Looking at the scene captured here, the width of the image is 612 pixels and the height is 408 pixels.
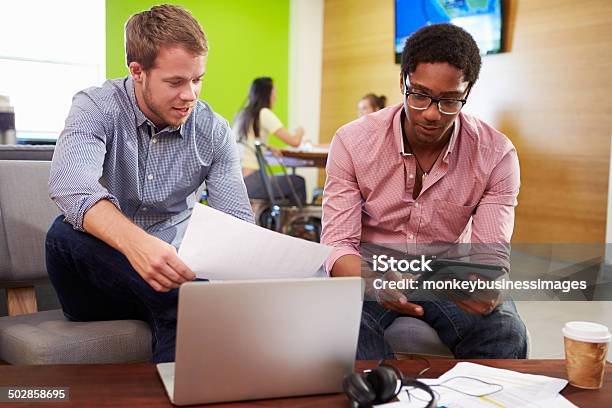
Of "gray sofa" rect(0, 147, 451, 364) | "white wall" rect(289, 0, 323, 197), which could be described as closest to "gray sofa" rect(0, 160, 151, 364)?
"gray sofa" rect(0, 147, 451, 364)

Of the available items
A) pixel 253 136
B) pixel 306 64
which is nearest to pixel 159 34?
pixel 253 136

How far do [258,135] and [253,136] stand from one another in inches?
2.2

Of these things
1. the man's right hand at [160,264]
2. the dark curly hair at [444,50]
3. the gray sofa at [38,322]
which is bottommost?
the gray sofa at [38,322]

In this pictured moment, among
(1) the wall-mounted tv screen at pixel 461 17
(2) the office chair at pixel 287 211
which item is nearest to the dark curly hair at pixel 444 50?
(2) the office chair at pixel 287 211

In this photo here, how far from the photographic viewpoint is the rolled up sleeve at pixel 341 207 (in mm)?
1832

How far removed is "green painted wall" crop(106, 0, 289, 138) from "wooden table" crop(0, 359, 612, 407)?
5793mm

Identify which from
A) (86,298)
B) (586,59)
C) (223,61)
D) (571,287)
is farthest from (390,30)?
(86,298)

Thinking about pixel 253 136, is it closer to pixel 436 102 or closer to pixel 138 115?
pixel 138 115

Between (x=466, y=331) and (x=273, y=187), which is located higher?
(x=466, y=331)

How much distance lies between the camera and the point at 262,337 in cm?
100

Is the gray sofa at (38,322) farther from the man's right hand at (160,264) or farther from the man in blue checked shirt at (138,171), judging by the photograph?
the man's right hand at (160,264)

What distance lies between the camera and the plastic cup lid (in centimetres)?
117

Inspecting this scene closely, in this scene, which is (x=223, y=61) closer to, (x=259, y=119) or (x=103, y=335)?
(x=259, y=119)

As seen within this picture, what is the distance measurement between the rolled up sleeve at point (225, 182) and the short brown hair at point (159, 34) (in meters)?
0.27
